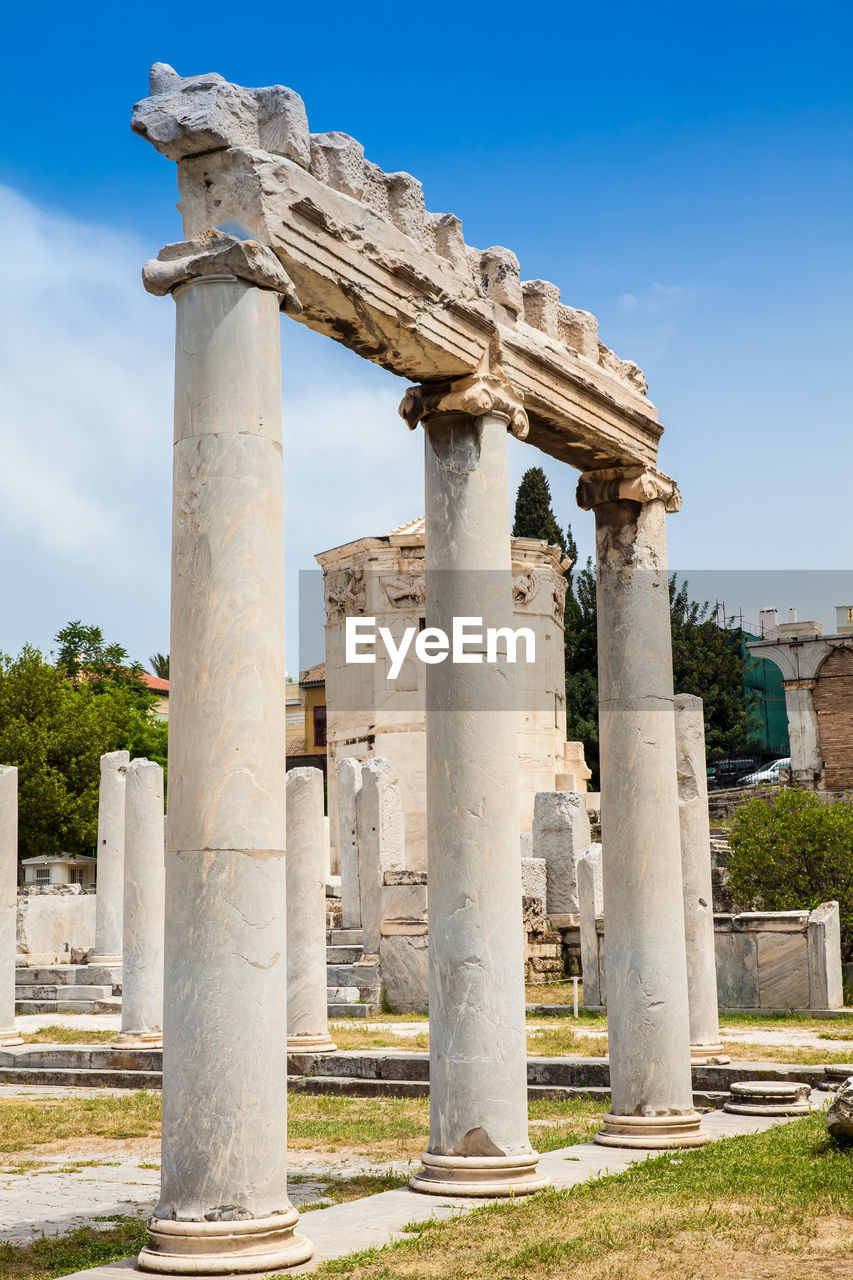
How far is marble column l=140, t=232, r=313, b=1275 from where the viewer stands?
16.5 ft

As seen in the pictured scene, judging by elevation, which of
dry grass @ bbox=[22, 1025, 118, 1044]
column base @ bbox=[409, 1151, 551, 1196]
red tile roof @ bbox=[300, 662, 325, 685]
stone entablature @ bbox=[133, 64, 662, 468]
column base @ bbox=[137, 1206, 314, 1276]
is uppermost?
red tile roof @ bbox=[300, 662, 325, 685]

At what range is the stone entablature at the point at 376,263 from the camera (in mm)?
5887

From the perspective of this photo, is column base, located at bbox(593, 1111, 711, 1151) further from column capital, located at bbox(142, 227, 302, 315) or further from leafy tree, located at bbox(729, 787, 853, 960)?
leafy tree, located at bbox(729, 787, 853, 960)

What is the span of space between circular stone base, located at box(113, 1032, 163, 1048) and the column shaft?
784cm

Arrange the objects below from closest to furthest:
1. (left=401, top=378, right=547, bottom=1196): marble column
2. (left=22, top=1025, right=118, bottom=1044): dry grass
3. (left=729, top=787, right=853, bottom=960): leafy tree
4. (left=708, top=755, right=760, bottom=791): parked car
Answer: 1. (left=401, top=378, right=547, bottom=1196): marble column
2. (left=22, top=1025, right=118, bottom=1044): dry grass
3. (left=729, top=787, right=853, bottom=960): leafy tree
4. (left=708, top=755, right=760, bottom=791): parked car

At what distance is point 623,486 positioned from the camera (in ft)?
29.0

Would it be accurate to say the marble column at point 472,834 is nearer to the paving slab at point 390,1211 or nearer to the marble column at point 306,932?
the paving slab at point 390,1211

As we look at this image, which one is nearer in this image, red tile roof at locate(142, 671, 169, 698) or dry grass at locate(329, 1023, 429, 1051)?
dry grass at locate(329, 1023, 429, 1051)

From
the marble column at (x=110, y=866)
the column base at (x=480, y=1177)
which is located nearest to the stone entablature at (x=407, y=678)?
the marble column at (x=110, y=866)

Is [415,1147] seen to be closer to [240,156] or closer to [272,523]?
[272,523]

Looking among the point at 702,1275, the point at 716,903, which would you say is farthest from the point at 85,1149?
the point at 716,903

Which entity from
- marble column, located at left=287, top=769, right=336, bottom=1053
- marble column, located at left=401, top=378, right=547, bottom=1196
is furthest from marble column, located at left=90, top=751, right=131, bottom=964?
marble column, located at left=401, top=378, right=547, bottom=1196

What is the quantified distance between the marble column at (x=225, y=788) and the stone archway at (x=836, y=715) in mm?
34730

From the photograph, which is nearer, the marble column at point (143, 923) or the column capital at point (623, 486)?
the column capital at point (623, 486)
